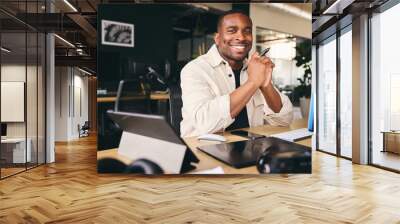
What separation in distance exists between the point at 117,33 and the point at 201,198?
263 cm

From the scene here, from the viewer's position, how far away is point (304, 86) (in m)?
5.62

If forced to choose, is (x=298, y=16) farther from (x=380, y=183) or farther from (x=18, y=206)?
(x=18, y=206)

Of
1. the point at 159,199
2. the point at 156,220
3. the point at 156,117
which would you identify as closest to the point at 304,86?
the point at 156,117

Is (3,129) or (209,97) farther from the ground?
(209,97)

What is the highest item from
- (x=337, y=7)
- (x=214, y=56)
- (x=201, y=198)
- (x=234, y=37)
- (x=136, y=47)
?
(x=337, y=7)

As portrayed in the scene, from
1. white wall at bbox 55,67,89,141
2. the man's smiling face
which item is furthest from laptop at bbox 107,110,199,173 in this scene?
white wall at bbox 55,67,89,141

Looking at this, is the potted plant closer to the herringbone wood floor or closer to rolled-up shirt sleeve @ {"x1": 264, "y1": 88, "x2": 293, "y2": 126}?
rolled-up shirt sleeve @ {"x1": 264, "y1": 88, "x2": 293, "y2": 126}

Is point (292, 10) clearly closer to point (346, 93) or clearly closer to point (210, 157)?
point (210, 157)

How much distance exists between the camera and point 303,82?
5.64 metres

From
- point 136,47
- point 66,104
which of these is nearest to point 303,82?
point 136,47

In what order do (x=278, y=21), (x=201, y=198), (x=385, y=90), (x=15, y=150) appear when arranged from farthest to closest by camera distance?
(x=385, y=90) → (x=15, y=150) → (x=278, y=21) → (x=201, y=198)

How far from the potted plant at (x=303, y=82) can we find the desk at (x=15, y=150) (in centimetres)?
440

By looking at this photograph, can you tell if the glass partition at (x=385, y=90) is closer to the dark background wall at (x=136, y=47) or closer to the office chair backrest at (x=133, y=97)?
the dark background wall at (x=136, y=47)

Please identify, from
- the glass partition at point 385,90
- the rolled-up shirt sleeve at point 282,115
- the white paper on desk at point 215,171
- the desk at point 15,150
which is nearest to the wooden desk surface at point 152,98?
the white paper on desk at point 215,171
